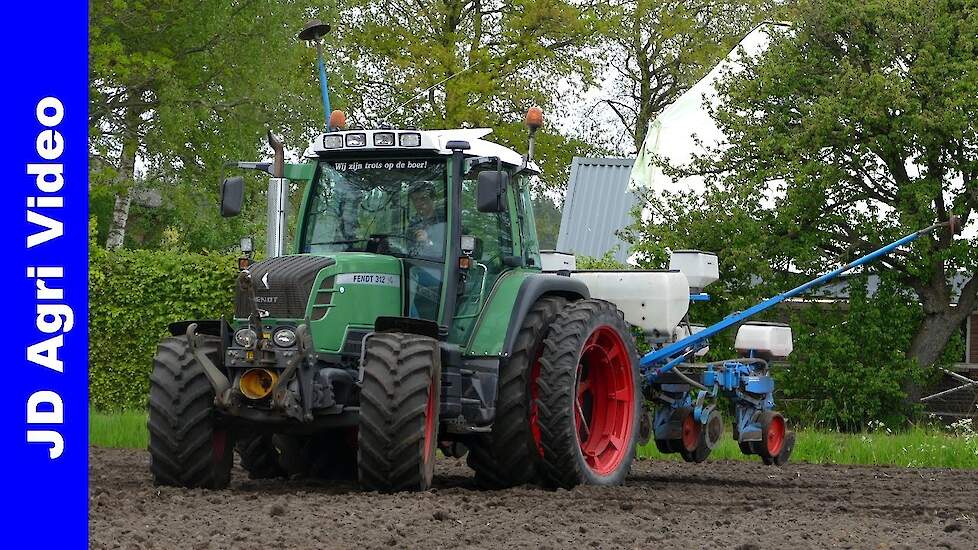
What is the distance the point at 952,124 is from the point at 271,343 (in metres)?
11.0

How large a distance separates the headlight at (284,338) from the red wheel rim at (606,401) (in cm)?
252

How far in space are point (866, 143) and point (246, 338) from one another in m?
11.2

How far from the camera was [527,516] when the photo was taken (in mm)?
8062

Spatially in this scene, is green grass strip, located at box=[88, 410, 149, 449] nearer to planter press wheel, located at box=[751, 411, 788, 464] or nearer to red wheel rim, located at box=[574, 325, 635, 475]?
red wheel rim, located at box=[574, 325, 635, 475]

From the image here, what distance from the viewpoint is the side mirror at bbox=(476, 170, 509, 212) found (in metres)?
9.26

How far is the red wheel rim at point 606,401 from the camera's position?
10.7 m

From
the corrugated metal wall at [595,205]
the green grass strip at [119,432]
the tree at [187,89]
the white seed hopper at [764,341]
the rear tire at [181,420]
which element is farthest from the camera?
the corrugated metal wall at [595,205]

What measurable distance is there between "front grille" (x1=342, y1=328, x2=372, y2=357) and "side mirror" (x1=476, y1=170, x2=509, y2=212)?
1117mm

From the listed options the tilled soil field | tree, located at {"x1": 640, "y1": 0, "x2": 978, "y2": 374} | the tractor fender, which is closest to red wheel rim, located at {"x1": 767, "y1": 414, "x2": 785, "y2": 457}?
the tilled soil field

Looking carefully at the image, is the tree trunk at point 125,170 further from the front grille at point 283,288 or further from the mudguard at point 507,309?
the front grille at point 283,288

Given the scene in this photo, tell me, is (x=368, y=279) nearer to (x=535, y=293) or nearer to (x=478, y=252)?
(x=478, y=252)

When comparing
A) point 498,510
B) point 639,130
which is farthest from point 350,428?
point 639,130

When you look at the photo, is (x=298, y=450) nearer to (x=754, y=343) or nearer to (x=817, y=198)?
(x=754, y=343)

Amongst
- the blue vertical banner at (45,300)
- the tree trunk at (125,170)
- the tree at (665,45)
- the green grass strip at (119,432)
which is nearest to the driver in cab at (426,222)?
the green grass strip at (119,432)
